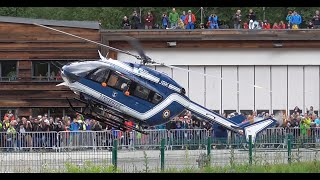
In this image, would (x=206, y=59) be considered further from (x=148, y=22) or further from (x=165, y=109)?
(x=165, y=109)

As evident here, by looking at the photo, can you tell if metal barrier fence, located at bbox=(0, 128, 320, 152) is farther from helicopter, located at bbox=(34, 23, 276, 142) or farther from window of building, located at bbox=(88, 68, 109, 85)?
window of building, located at bbox=(88, 68, 109, 85)

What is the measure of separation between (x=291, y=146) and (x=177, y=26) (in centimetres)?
1993

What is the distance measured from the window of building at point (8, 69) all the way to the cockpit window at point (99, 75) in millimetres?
14963

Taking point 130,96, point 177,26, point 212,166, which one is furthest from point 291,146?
point 177,26

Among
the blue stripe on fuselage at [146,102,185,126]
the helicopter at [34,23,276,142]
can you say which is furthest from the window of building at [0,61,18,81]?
the blue stripe on fuselage at [146,102,185,126]

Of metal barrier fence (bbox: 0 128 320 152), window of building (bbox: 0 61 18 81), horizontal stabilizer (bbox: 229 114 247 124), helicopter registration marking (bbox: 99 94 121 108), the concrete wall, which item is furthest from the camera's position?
the concrete wall

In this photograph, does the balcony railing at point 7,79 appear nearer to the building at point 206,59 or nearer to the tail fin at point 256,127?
the building at point 206,59

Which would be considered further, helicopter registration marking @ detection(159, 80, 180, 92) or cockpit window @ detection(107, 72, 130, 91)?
helicopter registration marking @ detection(159, 80, 180, 92)

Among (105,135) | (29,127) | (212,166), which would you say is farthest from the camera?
(29,127)

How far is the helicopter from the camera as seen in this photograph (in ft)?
92.2

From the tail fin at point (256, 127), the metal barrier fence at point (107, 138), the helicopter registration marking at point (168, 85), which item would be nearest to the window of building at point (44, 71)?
the metal barrier fence at point (107, 138)

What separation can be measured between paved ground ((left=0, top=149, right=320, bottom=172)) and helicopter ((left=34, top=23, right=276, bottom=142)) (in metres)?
3.82

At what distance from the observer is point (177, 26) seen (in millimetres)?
43500
